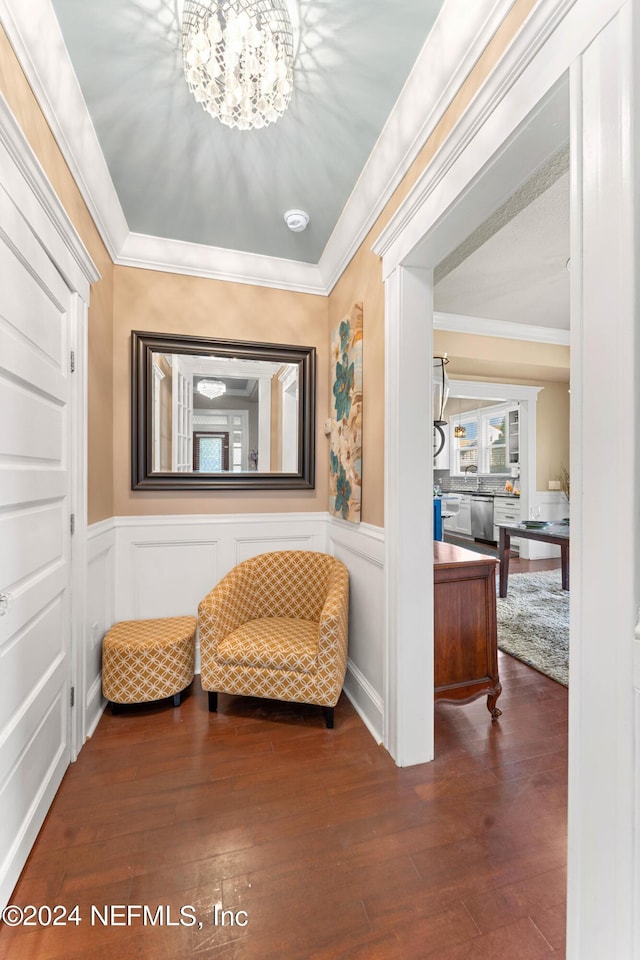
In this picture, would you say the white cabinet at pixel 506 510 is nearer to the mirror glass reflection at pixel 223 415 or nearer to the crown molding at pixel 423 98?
the mirror glass reflection at pixel 223 415

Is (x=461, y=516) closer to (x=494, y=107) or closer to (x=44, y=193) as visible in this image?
(x=494, y=107)

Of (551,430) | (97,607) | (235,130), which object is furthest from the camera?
(551,430)

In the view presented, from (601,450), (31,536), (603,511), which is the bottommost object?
(31,536)

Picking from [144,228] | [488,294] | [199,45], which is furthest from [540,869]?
[488,294]

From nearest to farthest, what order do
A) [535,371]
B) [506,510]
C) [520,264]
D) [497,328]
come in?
[520,264] < [497,328] < [535,371] < [506,510]

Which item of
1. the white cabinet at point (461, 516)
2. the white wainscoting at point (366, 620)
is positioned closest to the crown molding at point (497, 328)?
the white wainscoting at point (366, 620)

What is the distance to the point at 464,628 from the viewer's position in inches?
79.3

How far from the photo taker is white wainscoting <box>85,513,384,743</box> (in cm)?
Answer: 205

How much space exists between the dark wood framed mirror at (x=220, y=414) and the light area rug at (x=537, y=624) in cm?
200

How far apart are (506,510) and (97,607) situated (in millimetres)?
6043

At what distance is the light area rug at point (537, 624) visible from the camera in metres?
2.77

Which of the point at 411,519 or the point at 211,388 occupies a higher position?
the point at 211,388

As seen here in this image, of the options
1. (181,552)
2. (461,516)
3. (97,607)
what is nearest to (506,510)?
(461,516)

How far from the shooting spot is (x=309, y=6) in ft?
4.14
